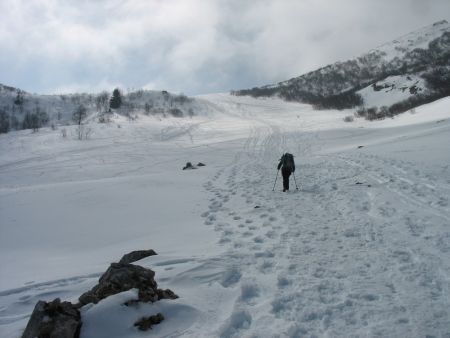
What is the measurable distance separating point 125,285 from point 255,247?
10.4 feet

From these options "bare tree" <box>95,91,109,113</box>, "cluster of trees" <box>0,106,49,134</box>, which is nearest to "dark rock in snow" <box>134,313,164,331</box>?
"bare tree" <box>95,91,109,113</box>

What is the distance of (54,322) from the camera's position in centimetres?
393

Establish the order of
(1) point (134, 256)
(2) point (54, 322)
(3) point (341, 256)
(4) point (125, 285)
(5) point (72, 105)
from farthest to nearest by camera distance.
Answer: (5) point (72, 105) → (1) point (134, 256) → (3) point (341, 256) → (4) point (125, 285) → (2) point (54, 322)

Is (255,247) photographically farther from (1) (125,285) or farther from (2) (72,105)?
(2) (72,105)

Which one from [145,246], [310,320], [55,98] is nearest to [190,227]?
[145,246]

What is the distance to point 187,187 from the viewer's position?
15797 mm

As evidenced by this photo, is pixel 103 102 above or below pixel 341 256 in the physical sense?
above

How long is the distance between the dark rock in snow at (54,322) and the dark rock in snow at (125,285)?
0.61 metres

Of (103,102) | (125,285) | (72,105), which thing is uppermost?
(72,105)

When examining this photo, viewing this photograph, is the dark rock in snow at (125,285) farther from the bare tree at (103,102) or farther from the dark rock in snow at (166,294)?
the bare tree at (103,102)

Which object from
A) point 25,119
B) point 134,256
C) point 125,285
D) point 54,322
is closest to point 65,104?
point 25,119

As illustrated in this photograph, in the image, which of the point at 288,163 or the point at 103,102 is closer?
the point at 288,163

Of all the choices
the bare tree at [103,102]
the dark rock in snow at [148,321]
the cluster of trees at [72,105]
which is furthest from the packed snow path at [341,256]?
the bare tree at [103,102]

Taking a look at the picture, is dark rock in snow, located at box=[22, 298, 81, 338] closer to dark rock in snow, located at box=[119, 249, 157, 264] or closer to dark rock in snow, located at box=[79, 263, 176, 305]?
dark rock in snow, located at box=[79, 263, 176, 305]
